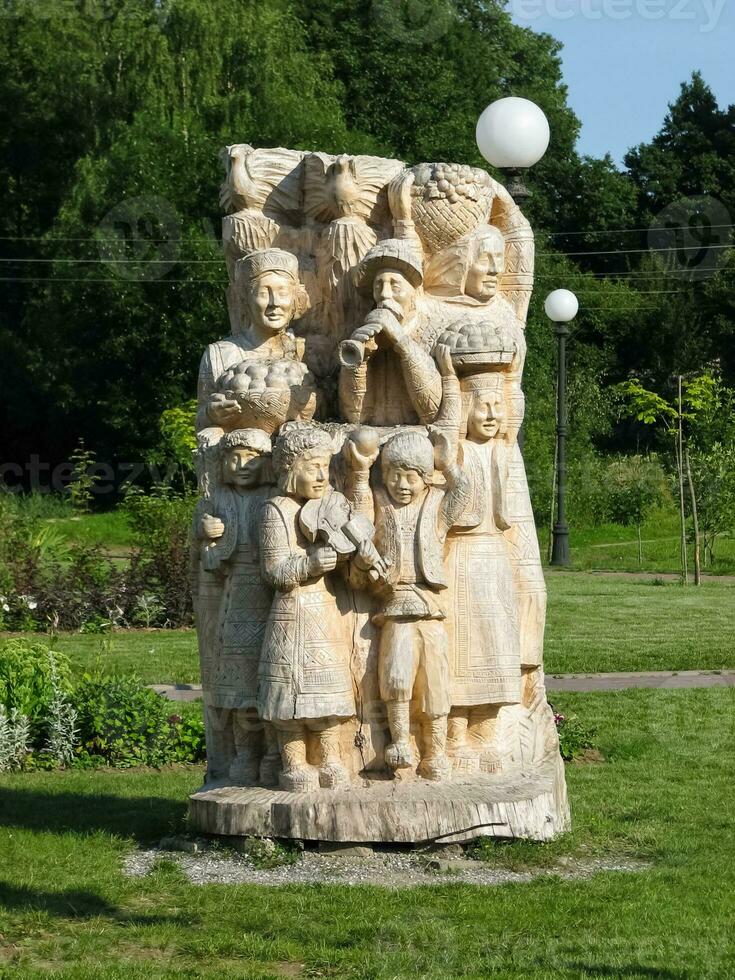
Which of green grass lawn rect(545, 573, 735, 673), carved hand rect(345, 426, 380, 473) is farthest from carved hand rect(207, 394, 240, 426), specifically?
green grass lawn rect(545, 573, 735, 673)

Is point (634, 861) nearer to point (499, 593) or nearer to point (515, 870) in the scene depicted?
point (515, 870)

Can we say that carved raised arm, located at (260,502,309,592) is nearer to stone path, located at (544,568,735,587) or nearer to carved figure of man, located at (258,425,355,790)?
carved figure of man, located at (258,425,355,790)

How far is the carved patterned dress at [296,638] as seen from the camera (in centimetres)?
762

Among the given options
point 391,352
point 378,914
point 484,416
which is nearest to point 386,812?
point 378,914

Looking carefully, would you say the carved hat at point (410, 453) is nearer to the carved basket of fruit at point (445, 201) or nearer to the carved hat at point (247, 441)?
the carved hat at point (247, 441)

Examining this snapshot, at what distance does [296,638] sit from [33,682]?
4.16 metres

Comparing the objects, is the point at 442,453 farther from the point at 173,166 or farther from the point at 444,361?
the point at 173,166

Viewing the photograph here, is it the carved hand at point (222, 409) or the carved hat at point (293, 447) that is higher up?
the carved hand at point (222, 409)

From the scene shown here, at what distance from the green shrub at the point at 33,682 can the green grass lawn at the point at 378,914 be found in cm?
175

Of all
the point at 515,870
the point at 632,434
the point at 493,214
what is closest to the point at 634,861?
the point at 515,870

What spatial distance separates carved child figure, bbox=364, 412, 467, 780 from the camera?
7789 mm

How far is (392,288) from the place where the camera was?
8.16m

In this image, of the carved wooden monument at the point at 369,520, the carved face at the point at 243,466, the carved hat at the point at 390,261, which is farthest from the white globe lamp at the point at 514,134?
the carved face at the point at 243,466

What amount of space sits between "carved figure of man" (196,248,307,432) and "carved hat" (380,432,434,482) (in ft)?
2.80
